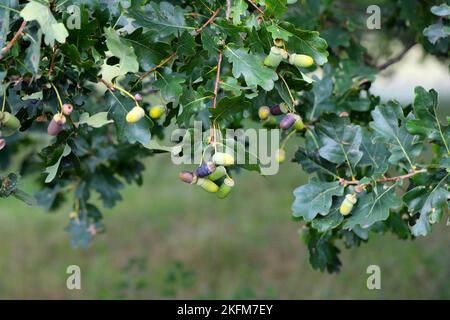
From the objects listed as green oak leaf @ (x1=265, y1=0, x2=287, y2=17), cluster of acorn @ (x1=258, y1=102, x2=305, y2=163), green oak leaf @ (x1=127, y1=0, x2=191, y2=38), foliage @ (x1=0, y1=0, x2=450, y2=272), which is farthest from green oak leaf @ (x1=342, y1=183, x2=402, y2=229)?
green oak leaf @ (x1=127, y1=0, x2=191, y2=38)

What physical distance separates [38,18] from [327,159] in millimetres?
1026

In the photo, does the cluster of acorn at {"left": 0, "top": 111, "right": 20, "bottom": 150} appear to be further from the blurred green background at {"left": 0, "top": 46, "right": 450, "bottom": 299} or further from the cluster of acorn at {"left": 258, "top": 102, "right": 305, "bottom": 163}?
the blurred green background at {"left": 0, "top": 46, "right": 450, "bottom": 299}

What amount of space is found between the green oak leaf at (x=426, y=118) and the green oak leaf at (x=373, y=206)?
0.59ft

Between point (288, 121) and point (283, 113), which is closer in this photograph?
point (288, 121)

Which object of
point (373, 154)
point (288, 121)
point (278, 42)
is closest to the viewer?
point (278, 42)

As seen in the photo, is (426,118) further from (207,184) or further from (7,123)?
(7,123)

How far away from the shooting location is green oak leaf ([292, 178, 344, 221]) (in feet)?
6.09

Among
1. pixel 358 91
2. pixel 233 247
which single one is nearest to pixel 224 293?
pixel 233 247

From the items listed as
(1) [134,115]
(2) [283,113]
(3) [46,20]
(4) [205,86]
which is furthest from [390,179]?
(3) [46,20]

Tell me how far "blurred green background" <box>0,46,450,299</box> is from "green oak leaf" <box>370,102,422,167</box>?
6.44 feet

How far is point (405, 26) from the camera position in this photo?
3260mm

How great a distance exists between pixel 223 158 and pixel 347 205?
0.49m

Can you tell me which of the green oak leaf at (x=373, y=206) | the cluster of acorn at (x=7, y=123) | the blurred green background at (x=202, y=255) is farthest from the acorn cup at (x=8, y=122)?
the blurred green background at (x=202, y=255)

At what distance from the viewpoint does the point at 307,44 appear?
1.65m
